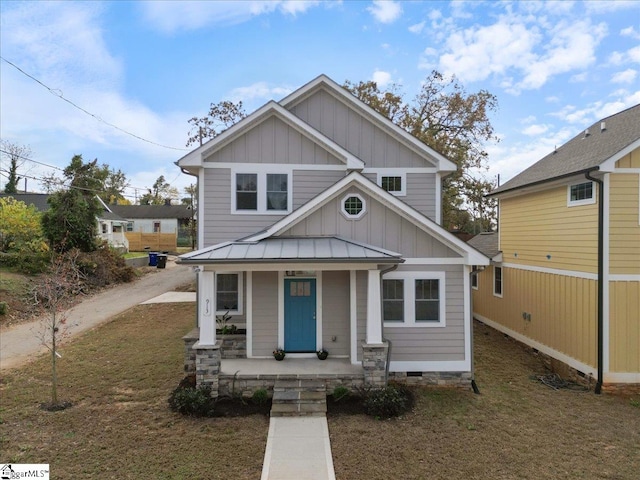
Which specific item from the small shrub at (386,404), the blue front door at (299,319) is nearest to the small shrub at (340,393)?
the small shrub at (386,404)

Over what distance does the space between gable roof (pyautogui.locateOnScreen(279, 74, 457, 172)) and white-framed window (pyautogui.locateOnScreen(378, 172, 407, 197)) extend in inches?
36.0

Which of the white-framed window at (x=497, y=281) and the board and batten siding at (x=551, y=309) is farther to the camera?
the white-framed window at (x=497, y=281)

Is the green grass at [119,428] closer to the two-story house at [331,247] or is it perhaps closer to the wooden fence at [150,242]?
the two-story house at [331,247]

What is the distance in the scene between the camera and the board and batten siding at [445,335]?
885cm

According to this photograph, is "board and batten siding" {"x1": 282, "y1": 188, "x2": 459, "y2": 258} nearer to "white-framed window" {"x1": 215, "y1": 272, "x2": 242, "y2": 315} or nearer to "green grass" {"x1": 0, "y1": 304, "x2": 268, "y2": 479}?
"white-framed window" {"x1": 215, "y1": 272, "x2": 242, "y2": 315}

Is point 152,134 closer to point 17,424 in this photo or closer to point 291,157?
point 291,157

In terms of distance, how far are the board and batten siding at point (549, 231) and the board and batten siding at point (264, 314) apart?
8073mm

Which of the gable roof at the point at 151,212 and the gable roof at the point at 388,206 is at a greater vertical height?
the gable roof at the point at 151,212

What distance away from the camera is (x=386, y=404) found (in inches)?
285

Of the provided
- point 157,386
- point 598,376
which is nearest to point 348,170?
point 157,386

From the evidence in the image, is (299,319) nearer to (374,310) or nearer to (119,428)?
(374,310)

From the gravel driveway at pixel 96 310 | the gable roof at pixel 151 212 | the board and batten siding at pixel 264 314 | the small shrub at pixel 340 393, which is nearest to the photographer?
the small shrub at pixel 340 393

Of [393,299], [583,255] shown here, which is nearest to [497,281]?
[583,255]

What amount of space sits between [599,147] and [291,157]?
8569mm
